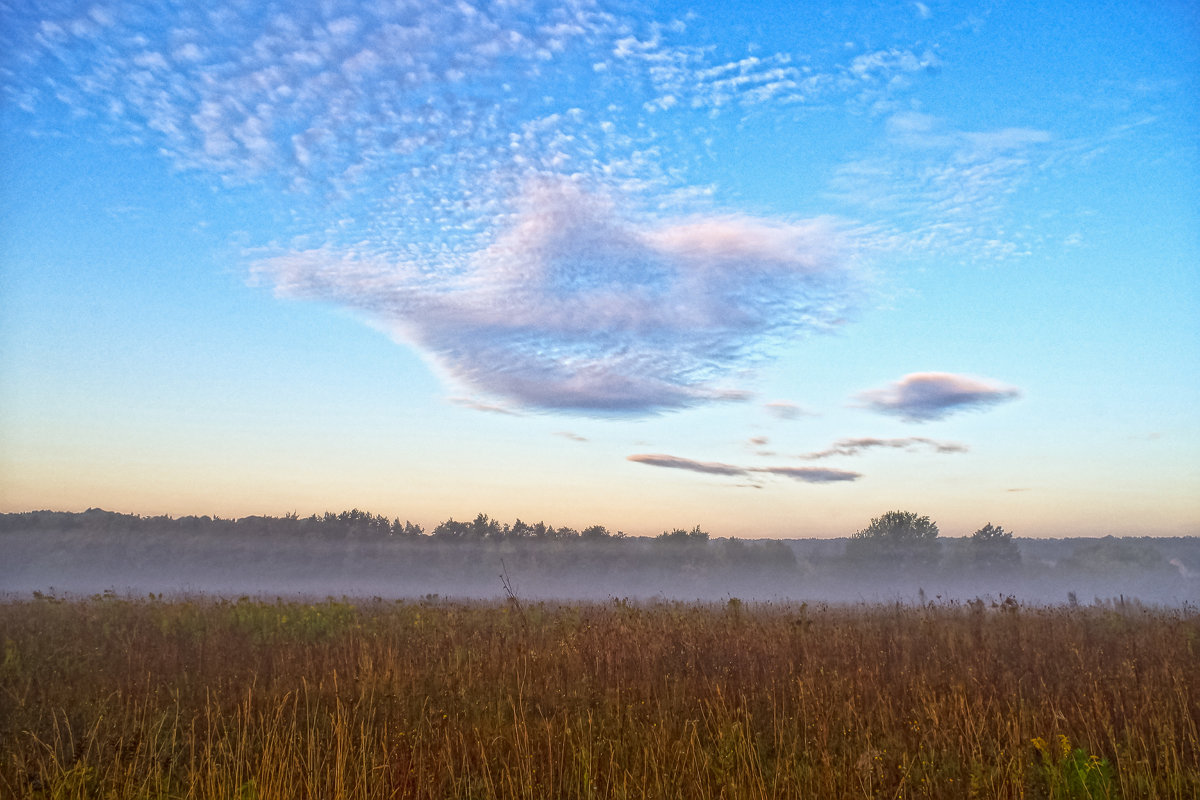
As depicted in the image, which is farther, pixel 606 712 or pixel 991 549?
pixel 991 549

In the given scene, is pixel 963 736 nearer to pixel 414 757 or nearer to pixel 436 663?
pixel 414 757

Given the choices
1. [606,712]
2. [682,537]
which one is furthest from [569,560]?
[606,712]

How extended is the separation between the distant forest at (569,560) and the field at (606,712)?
2332 inches

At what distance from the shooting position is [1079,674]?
30.9 ft

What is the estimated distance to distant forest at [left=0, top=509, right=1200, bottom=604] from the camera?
73625mm

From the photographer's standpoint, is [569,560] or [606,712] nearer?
[606,712]

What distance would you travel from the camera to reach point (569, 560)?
84562mm

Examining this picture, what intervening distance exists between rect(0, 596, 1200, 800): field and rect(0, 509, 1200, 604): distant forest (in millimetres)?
59239

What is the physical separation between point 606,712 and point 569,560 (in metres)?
79.0

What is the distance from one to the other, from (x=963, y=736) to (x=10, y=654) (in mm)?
12565

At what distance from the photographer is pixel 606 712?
7.35 m

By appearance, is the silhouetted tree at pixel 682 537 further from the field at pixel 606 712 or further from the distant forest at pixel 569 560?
the field at pixel 606 712

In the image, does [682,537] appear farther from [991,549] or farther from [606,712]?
[606,712]

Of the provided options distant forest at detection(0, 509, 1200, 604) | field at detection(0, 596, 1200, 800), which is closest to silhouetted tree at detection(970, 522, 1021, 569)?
distant forest at detection(0, 509, 1200, 604)
